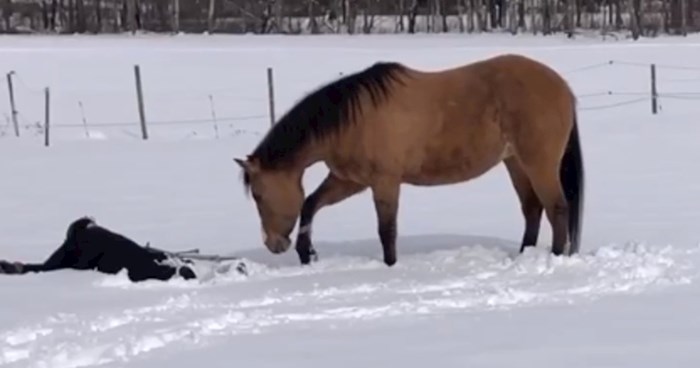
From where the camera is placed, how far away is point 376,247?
7230 millimetres

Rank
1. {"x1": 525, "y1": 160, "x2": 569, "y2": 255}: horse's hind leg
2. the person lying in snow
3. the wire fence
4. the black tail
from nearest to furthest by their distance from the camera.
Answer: the person lying in snow → {"x1": 525, "y1": 160, "x2": 569, "y2": 255}: horse's hind leg → the black tail → the wire fence

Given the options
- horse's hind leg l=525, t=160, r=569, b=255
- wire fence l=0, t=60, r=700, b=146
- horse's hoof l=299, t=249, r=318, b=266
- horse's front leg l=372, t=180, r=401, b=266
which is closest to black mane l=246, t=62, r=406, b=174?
horse's front leg l=372, t=180, r=401, b=266

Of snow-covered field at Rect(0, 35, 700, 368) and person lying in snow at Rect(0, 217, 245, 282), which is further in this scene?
person lying in snow at Rect(0, 217, 245, 282)

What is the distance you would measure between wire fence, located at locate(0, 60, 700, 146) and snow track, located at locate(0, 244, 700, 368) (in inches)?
463

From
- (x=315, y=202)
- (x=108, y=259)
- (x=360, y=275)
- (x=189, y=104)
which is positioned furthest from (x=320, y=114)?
(x=189, y=104)

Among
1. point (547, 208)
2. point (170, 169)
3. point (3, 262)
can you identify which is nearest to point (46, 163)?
point (170, 169)

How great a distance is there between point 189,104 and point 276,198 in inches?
661

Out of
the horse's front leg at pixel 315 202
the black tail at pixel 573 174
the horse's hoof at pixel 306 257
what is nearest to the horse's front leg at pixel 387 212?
the horse's front leg at pixel 315 202

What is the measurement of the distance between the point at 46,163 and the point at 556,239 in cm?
886

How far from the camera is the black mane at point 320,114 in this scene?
6.36m

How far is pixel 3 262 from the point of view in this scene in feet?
21.3

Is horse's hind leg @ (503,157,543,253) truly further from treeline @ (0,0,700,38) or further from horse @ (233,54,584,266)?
treeline @ (0,0,700,38)

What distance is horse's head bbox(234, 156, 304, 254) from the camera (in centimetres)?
644

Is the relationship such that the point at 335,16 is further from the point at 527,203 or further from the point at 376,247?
the point at 527,203
